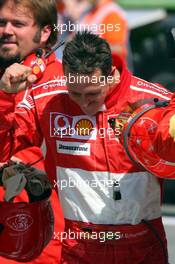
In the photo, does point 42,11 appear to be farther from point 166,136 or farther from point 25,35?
point 166,136

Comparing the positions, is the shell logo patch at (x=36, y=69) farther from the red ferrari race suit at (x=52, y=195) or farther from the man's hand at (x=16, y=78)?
the red ferrari race suit at (x=52, y=195)

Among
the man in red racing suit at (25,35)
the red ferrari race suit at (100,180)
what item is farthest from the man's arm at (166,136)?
the man in red racing suit at (25,35)

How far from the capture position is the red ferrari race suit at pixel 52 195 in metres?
3.90

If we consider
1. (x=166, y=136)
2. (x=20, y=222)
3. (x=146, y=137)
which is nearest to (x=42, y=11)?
(x=20, y=222)

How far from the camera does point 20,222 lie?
3713mm

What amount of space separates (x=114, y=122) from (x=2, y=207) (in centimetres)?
70

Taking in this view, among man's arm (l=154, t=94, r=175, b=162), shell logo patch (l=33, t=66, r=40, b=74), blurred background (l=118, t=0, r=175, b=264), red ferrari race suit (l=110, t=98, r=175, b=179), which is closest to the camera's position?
man's arm (l=154, t=94, r=175, b=162)

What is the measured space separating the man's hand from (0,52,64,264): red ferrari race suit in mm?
255

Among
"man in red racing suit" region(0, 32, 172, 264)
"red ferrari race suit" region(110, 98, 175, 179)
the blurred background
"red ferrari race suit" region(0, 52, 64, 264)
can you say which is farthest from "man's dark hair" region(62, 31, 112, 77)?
the blurred background

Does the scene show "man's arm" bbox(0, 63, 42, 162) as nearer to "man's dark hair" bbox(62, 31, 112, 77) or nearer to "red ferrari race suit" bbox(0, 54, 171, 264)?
"red ferrari race suit" bbox(0, 54, 171, 264)

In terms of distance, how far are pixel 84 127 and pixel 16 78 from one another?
0.33m

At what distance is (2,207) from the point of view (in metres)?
3.73

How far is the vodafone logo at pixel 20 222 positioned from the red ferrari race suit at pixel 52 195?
24cm

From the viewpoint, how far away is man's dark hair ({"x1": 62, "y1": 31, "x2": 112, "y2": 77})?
11.6 ft
